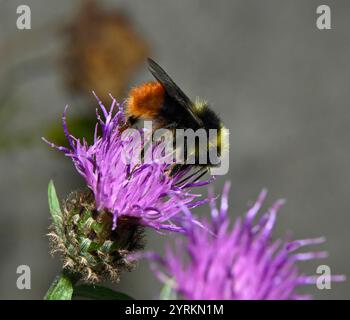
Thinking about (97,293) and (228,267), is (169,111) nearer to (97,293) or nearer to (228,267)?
(97,293)

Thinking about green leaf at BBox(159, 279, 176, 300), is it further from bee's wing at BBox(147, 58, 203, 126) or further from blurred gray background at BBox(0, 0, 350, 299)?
blurred gray background at BBox(0, 0, 350, 299)

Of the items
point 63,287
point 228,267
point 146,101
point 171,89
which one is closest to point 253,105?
point 146,101

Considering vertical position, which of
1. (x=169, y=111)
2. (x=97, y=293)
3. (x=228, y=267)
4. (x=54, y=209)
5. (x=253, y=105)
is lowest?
(x=97, y=293)

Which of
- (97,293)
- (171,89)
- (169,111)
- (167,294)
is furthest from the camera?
(169,111)

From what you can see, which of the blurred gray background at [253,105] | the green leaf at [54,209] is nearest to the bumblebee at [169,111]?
the green leaf at [54,209]
